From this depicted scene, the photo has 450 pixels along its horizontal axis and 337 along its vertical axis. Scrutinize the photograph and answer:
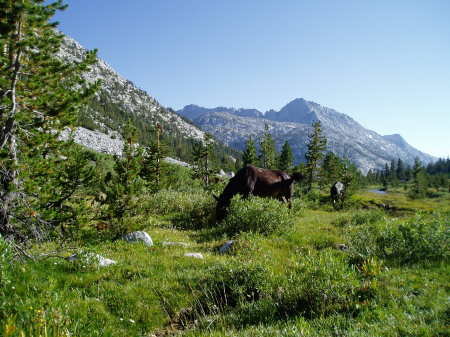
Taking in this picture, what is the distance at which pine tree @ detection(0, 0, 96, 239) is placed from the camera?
27.5 ft

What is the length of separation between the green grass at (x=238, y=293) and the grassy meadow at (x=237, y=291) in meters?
0.03

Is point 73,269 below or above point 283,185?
below

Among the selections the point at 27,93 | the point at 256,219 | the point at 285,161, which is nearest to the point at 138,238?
the point at 256,219

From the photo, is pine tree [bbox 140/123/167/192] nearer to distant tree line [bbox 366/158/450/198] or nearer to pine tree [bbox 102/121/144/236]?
pine tree [bbox 102/121/144/236]

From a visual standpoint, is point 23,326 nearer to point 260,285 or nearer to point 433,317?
point 260,285

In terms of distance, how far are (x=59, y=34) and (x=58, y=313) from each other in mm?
9961

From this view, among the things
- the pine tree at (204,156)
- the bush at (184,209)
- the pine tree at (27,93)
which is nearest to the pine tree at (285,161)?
the pine tree at (204,156)

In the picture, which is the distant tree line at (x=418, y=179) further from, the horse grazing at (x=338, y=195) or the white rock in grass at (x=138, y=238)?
the white rock in grass at (x=138, y=238)

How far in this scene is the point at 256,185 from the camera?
16.7 m

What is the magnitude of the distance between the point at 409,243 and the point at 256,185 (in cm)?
918

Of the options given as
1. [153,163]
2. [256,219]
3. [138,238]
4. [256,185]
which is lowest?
[138,238]

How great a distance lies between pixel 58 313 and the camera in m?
3.92

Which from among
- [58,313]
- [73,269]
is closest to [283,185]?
Result: [73,269]

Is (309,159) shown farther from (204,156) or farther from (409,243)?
(409,243)
